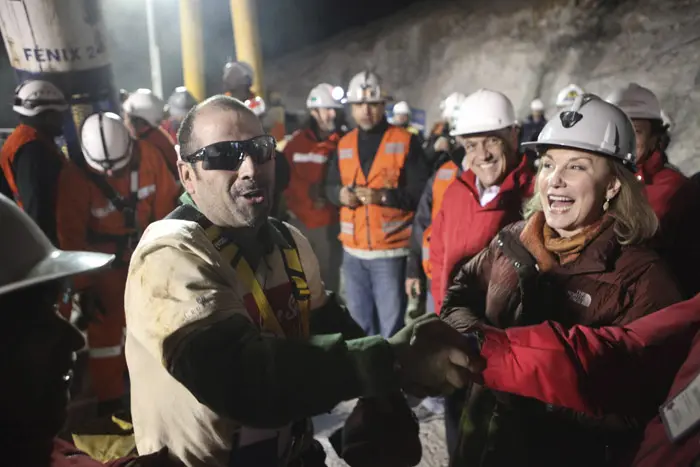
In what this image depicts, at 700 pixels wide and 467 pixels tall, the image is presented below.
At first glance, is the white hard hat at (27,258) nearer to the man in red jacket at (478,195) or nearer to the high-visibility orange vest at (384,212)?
the man in red jacket at (478,195)

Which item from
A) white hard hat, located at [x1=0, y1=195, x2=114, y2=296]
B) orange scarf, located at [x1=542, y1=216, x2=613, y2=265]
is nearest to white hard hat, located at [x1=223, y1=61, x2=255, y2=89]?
orange scarf, located at [x1=542, y1=216, x2=613, y2=265]

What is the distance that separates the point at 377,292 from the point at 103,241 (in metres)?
2.66

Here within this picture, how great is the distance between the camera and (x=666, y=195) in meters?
3.59

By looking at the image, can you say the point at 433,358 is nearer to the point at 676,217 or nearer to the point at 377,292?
the point at 676,217

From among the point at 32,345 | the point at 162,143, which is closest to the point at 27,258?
the point at 32,345

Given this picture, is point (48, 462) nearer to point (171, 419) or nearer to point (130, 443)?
point (171, 419)

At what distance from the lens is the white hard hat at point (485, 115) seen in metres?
4.04

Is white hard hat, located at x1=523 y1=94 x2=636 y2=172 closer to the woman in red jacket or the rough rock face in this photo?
the woman in red jacket

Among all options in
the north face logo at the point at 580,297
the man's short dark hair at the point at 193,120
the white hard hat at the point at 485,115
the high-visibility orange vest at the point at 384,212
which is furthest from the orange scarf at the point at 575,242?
the high-visibility orange vest at the point at 384,212

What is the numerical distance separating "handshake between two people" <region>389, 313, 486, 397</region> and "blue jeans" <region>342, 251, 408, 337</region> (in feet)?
10.5

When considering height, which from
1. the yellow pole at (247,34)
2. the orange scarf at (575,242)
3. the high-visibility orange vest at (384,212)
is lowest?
the high-visibility orange vest at (384,212)

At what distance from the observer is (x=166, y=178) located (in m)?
5.38

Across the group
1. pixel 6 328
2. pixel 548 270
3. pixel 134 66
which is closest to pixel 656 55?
pixel 548 270

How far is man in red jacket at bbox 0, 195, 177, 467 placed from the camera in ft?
4.02
